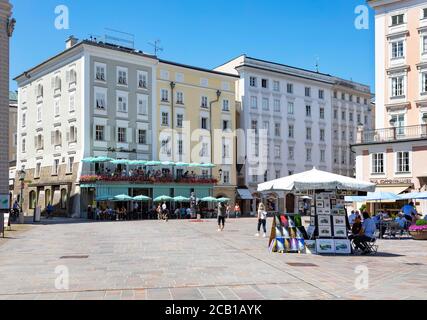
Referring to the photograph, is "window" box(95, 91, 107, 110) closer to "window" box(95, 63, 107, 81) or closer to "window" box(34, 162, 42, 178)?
"window" box(95, 63, 107, 81)

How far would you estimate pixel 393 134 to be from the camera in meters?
41.0

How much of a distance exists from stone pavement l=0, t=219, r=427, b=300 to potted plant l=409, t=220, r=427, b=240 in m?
3.90

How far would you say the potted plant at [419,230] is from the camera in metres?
22.5

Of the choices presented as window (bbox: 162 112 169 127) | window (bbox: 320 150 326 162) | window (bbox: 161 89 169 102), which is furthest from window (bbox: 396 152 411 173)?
window (bbox: 320 150 326 162)

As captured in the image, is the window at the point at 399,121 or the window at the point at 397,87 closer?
the window at the point at 399,121

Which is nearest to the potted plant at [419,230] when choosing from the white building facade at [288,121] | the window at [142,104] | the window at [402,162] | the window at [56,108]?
the window at [402,162]

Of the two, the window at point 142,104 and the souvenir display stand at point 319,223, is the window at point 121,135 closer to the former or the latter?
the window at point 142,104

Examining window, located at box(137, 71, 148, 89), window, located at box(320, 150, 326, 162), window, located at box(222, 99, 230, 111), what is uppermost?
window, located at box(137, 71, 148, 89)

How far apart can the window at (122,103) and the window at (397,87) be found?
25348 millimetres

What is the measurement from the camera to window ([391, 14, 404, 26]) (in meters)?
42.9

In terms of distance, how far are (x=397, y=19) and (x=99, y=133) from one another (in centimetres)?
2854

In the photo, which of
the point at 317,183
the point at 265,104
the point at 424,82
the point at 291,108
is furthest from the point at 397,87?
the point at 317,183
